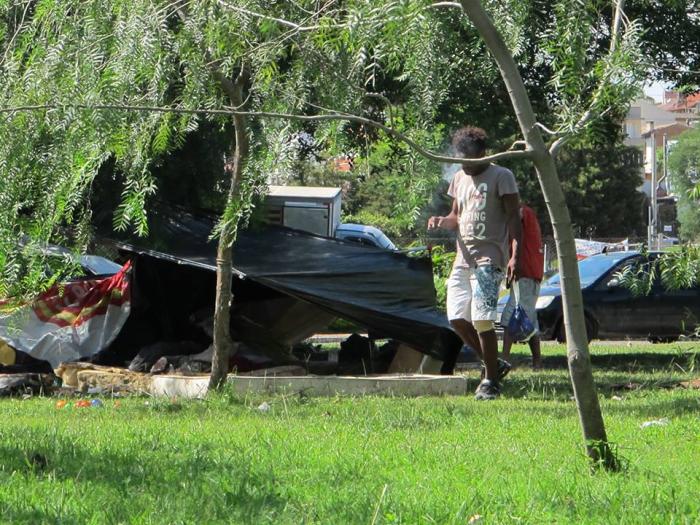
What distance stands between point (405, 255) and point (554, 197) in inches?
238

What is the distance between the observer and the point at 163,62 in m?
5.32

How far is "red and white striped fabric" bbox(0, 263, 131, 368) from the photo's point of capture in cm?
1035

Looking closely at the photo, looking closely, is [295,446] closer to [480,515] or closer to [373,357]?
[480,515]

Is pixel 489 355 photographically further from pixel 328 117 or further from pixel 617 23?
pixel 328 117

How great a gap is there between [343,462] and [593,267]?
1230 centimetres

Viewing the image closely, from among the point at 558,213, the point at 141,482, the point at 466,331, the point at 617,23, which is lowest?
the point at 141,482

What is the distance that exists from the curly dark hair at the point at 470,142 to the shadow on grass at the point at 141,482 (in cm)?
339

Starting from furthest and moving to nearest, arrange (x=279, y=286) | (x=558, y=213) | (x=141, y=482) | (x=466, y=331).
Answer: (x=279, y=286)
(x=466, y=331)
(x=141, y=482)
(x=558, y=213)

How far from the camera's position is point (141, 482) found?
4.79 meters

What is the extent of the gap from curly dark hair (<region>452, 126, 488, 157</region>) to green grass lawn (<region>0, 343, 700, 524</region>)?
1761 mm

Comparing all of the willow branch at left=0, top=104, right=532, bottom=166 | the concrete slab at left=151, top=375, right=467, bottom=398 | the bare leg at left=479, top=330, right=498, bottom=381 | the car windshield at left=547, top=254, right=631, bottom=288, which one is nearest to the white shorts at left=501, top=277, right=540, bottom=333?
the concrete slab at left=151, top=375, right=467, bottom=398

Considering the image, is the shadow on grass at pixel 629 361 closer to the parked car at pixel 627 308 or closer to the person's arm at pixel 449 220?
A: the parked car at pixel 627 308

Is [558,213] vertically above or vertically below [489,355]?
above

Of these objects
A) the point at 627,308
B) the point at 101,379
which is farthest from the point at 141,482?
the point at 627,308
